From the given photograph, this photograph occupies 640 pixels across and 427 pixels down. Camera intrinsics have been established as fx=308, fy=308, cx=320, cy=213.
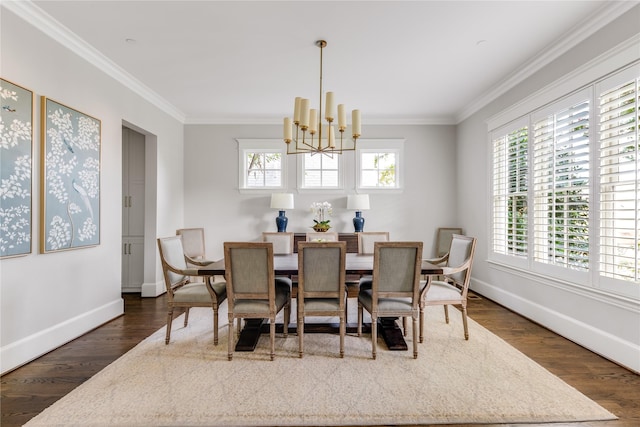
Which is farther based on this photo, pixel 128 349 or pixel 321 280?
pixel 128 349

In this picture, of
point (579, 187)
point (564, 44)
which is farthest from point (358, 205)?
point (564, 44)

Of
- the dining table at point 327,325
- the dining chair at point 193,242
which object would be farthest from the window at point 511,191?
the dining chair at point 193,242

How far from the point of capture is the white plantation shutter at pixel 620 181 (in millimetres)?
2312

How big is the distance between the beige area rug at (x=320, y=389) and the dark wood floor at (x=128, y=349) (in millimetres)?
112

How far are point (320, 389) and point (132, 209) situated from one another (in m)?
3.98

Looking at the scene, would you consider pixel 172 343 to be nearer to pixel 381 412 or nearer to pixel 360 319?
pixel 360 319

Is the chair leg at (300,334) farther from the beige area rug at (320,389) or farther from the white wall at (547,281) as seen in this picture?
the white wall at (547,281)

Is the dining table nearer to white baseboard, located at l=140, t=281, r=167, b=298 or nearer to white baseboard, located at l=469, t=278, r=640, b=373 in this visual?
white baseboard, located at l=469, t=278, r=640, b=373

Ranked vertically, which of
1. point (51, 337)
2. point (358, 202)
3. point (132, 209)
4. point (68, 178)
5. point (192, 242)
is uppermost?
point (68, 178)

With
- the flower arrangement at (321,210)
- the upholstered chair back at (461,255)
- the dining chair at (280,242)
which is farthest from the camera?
the flower arrangement at (321,210)

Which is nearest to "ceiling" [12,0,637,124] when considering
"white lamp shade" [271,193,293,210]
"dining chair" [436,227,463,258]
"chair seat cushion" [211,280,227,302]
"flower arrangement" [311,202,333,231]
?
"white lamp shade" [271,193,293,210]

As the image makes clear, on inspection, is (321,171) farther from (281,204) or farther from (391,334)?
(391,334)

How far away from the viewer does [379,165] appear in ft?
18.1

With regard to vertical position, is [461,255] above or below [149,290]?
above
